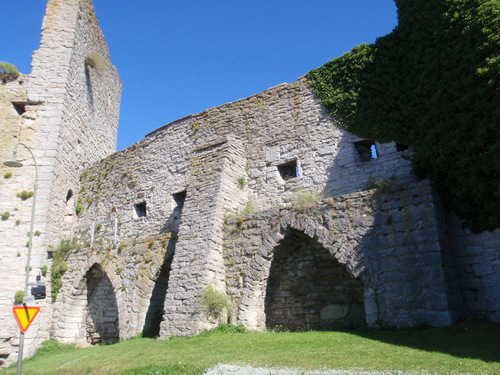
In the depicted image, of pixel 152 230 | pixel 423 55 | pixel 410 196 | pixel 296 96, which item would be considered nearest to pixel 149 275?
pixel 152 230

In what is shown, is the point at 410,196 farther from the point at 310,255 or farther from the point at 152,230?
the point at 152,230

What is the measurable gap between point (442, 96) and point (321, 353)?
230 inches

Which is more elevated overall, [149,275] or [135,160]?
[135,160]

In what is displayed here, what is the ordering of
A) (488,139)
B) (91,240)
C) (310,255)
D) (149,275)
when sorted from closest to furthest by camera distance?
(488,139) < (310,255) < (149,275) < (91,240)

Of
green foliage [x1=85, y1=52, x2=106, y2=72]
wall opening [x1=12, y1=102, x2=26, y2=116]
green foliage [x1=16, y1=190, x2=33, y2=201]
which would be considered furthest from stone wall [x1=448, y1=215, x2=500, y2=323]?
green foliage [x1=85, y1=52, x2=106, y2=72]

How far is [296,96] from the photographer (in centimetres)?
1275

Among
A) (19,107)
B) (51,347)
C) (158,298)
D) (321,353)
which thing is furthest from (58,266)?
(321,353)

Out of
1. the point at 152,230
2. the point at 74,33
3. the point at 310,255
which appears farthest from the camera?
the point at 74,33

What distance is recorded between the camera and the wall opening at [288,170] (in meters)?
12.3

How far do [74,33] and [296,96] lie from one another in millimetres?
10026

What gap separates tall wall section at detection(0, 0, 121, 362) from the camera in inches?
535

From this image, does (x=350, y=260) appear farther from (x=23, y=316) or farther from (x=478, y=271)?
(x=23, y=316)

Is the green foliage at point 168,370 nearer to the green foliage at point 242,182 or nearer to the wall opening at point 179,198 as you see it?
the green foliage at point 242,182

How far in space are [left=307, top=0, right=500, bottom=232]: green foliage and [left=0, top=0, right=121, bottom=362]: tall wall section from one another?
411 inches
